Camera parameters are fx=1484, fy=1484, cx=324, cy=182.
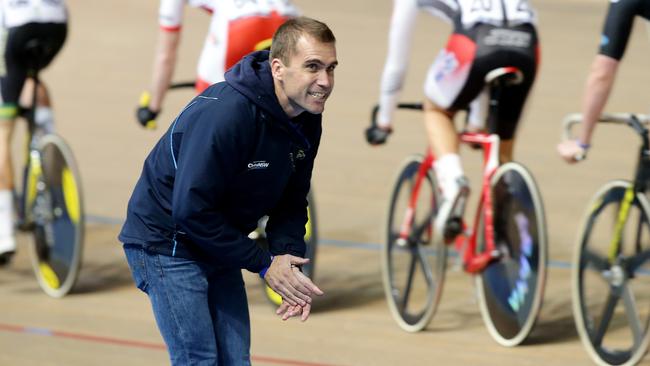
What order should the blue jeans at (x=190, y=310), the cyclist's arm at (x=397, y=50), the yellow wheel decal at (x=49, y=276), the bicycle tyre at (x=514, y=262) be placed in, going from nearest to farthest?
the blue jeans at (x=190, y=310)
the bicycle tyre at (x=514, y=262)
the cyclist's arm at (x=397, y=50)
the yellow wheel decal at (x=49, y=276)

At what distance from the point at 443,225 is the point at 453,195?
0.14 m

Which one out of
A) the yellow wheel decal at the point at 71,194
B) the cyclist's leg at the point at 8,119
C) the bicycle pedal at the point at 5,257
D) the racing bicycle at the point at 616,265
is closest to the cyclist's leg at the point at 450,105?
the racing bicycle at the point at 616,265

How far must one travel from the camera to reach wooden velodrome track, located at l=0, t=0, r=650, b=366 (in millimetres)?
6555

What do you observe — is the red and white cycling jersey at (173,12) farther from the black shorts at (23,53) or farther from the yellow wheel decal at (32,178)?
the yellow wheel decal at (32,178)

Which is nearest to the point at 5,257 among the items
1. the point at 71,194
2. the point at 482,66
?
the point at 71,194

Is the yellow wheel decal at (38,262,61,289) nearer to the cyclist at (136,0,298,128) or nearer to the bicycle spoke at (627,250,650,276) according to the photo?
the cyclist at (136,0,298,128)

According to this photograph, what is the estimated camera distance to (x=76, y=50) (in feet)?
48.4

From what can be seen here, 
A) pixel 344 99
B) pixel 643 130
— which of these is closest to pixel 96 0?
pixel 344 99

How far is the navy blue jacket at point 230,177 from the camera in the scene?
4.01m

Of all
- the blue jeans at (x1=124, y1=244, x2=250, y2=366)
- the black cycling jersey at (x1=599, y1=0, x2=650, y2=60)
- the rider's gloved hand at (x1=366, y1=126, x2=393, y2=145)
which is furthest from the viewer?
the rider's gloved hand at (x1=366, y1=126, x2=393, y2=145)

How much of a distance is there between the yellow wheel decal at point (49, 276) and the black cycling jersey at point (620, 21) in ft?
10.1

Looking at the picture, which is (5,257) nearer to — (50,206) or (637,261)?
(50,206)

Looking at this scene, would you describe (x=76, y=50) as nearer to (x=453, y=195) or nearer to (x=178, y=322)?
(x=453, y=195)

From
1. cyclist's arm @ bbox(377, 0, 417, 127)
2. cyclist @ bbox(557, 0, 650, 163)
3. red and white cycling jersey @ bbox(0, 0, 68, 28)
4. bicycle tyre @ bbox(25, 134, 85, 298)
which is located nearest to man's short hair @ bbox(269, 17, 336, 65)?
cyclist @ bbox(557, 0, 650, 163)
